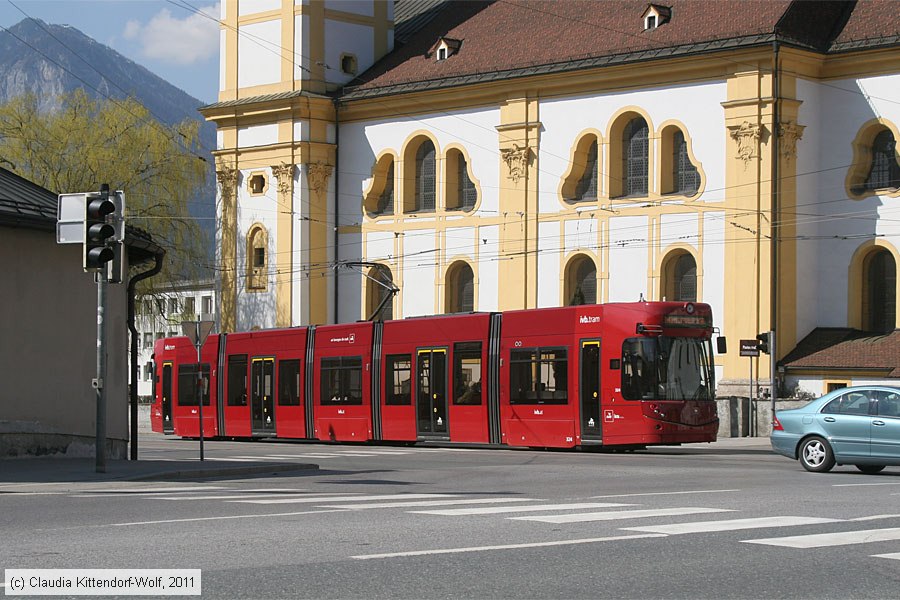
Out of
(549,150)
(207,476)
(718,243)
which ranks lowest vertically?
(207,476)

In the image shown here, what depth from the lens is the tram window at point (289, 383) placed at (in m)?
39.7

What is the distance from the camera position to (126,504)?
16203mm

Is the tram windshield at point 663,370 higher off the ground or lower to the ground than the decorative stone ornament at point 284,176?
lower

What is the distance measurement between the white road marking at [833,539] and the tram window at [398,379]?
78.3 feet

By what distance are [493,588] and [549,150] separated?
4416 centimetres

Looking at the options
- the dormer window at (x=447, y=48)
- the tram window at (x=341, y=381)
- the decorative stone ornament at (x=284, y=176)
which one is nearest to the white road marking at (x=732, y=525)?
the tram window at (x=341, y=381)

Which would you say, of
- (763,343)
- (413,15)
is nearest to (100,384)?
(763,343)

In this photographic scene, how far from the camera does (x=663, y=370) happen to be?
102 ft

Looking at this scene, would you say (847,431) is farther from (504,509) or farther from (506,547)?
(506,547)

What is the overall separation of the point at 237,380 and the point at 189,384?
2.81 m

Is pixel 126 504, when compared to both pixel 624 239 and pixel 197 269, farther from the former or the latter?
pixel 197 269

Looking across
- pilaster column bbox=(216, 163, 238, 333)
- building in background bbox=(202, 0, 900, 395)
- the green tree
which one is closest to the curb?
building in background bbox=(202, 0, 900, 395)

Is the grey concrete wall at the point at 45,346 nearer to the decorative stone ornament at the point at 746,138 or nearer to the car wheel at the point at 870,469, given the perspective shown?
the car wheel at the point at 870,469

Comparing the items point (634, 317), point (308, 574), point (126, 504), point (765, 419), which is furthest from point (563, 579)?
point (765, 419)
